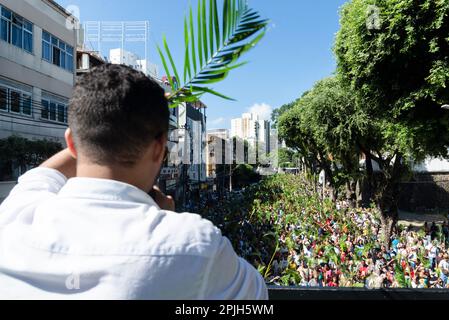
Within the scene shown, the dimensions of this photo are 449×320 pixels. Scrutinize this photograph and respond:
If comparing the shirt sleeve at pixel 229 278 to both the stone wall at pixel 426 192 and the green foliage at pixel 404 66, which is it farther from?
the stone wall at pixel 426 192

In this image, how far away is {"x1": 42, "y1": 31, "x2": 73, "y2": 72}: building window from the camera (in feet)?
49.2

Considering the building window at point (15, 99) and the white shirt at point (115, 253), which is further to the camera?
the building window at point (15, 99)

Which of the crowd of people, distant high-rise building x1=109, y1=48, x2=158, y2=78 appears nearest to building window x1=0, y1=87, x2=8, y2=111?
distant high-rise building x1=109, y1=48, x2=158, y2=78

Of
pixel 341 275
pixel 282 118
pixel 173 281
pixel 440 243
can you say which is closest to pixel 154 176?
pixel 173 281

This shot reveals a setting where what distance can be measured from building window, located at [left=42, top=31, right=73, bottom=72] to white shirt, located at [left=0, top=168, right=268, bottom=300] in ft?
52.1

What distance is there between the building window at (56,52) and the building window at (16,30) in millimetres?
870

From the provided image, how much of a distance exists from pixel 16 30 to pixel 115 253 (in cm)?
1514

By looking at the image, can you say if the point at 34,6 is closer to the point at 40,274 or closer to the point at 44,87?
the point at 44,87

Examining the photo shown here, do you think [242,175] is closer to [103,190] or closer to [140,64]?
Result: [140,64]

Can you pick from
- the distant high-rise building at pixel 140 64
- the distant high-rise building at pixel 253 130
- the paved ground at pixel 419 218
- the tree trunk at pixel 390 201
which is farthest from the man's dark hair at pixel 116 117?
the distant high-rise building at pixel 253 130

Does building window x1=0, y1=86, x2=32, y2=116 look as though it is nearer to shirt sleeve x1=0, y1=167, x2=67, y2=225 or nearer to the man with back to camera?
shirt sleeve x1=0, y1=167, x2=67, y2=225

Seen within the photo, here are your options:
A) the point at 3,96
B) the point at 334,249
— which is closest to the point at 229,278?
the point at 334,249

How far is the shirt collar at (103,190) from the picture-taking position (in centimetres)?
87
